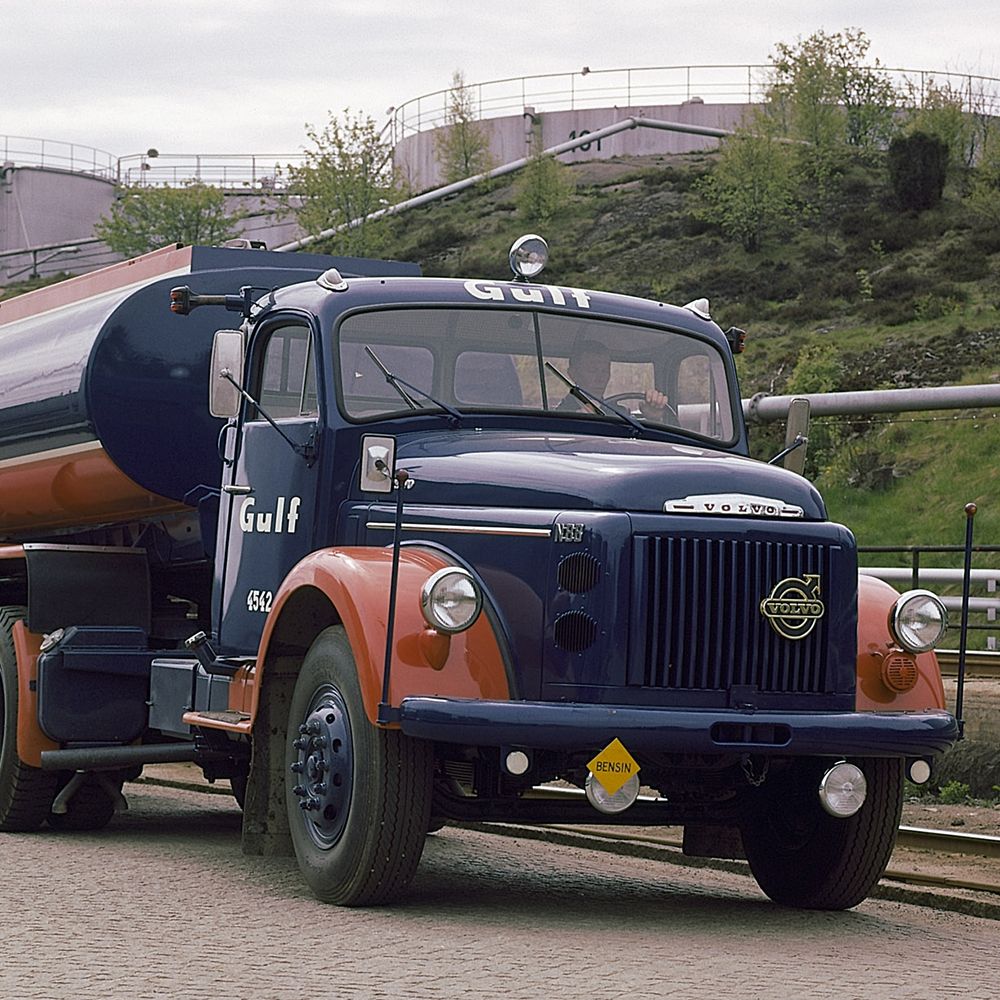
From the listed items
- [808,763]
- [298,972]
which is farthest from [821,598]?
[298,972]

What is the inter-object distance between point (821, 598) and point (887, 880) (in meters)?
2.43

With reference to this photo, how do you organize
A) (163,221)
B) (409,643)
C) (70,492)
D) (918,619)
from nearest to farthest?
1. (409,643)
2. (918,619)
3. (70,492)
4. (163,221)

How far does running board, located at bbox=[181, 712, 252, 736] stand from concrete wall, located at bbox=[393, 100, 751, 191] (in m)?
91.4

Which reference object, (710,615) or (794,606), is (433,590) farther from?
(794,606)

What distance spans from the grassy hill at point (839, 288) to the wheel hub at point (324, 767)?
1383cm

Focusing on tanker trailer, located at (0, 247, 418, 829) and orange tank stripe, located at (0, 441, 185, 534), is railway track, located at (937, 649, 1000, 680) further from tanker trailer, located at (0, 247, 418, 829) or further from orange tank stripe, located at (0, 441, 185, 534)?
orange tank stripe, located at (0, 441, 185, 534)

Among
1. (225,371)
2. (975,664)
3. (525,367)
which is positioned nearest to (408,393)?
(525,367)

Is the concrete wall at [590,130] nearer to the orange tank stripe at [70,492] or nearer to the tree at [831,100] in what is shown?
the tree at [831,100]

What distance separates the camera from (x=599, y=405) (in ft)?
30.7

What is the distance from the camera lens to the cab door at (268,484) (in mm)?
9250

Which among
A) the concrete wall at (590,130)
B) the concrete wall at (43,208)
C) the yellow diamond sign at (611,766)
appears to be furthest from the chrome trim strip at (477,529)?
the concrete wall at (43,208)

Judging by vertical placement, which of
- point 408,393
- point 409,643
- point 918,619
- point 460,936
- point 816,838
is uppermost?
point 408,393

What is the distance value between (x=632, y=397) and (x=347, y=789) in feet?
8.21

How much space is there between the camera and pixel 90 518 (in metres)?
11.9
